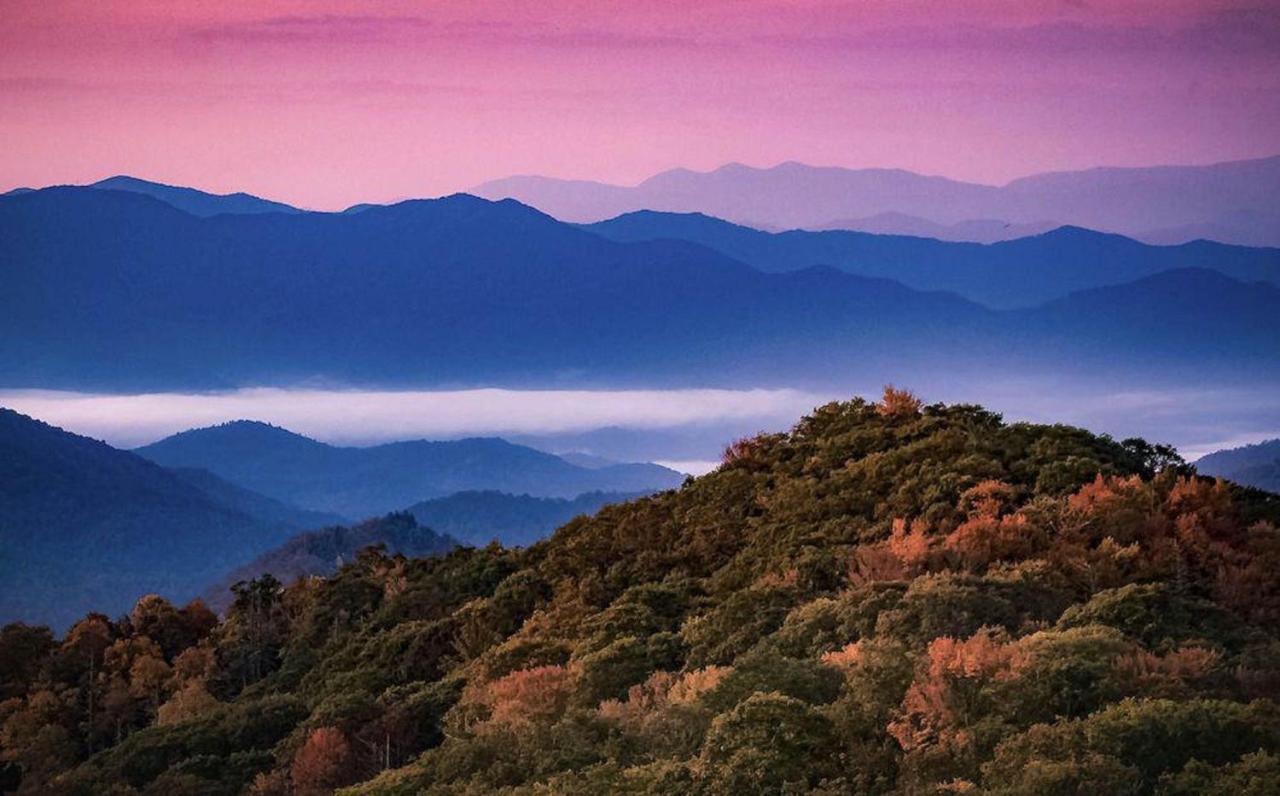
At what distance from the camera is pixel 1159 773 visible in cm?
2942

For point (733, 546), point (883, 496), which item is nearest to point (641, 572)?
point (733, 546)

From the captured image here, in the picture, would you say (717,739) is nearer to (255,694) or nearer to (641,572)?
(641,572)

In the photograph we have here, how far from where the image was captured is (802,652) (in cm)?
4097

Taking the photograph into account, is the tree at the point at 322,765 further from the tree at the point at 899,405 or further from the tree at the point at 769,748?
the tree at the point at 899,405

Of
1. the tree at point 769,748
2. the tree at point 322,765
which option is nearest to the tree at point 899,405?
the tree at point 322,765

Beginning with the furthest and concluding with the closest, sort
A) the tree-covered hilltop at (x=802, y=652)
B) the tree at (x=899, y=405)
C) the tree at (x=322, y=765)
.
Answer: the tree at (x=899, y=405)
the tree at (x=322, y=765)
the tree-covered hilltop at (x=802, y=652)

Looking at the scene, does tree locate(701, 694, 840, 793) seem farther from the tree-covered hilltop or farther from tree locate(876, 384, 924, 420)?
tree locate(876, 384, 924, 420)

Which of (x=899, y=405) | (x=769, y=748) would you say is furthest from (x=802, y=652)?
(x=899, y=405)

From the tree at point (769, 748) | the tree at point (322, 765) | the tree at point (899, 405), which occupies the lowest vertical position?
the tree at point (322, 765)

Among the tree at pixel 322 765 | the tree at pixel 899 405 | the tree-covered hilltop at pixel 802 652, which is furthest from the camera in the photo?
the tree at pixel 899 405

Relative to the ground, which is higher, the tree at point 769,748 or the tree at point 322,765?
the tree at point 769,748

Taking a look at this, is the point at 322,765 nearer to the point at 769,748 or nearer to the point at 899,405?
the point at 769,748

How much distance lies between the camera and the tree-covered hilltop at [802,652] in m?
32.4

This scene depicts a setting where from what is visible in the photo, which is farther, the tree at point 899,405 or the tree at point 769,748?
the tree at point 899,405
